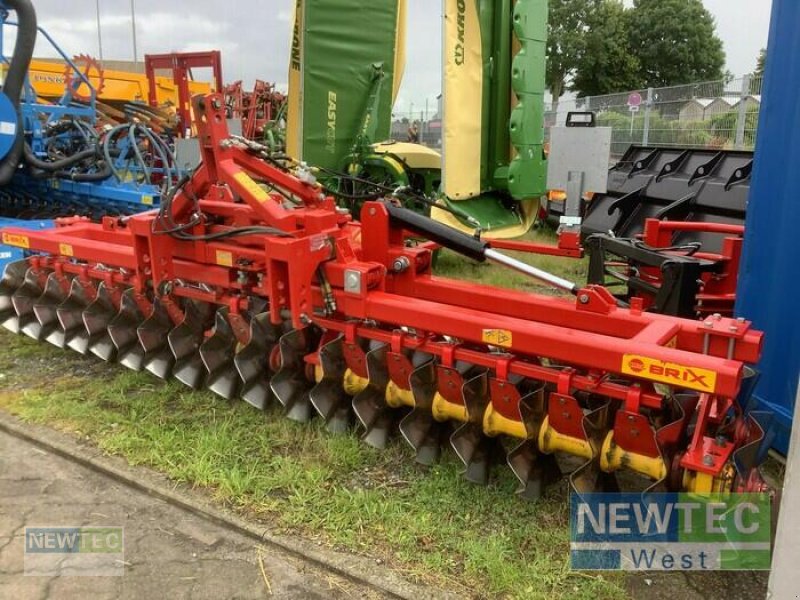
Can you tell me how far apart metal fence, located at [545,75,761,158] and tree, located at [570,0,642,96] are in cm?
2988

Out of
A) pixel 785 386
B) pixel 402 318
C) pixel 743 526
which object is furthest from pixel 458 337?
pixel 785 386

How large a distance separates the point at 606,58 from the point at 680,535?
4256 centimetres

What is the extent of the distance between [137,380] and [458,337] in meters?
2.07

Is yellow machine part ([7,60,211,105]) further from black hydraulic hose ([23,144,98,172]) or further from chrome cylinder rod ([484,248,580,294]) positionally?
chrome cylinder rod ([484,248,580,294])

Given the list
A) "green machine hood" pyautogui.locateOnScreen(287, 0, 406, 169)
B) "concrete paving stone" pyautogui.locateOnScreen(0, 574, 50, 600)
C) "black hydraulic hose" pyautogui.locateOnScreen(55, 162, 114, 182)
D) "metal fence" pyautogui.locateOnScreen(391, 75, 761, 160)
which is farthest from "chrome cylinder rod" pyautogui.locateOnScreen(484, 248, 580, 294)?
"metal fence" pyautogui.locateOnScreen(391, 75, 761, 160)

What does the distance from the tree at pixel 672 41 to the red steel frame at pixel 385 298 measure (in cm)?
4387

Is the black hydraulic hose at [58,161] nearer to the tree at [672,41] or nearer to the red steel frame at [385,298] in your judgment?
the red steel frame at [385,298]

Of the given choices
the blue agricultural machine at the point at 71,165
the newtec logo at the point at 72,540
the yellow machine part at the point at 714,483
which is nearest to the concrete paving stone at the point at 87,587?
the newtec logo at the point at 72,540

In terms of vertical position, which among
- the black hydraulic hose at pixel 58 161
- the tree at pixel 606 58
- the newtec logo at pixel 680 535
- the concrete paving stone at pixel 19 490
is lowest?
the concrete paving stone at pixel 19 490

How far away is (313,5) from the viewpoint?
5.59m

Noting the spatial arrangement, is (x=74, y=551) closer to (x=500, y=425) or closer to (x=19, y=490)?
(x=19, y=490)

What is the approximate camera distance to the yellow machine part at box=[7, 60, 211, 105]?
13031mm

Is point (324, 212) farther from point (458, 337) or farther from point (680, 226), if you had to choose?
point (680, 226)

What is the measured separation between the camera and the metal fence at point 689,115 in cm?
932
